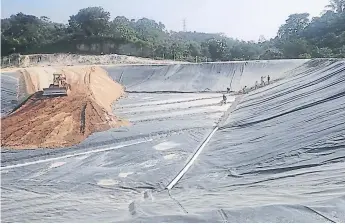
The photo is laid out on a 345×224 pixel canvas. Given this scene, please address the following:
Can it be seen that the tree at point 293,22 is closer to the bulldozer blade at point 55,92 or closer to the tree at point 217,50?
the tree at point 217,50

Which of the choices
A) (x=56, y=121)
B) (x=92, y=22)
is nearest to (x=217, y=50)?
(x=92, y=22)

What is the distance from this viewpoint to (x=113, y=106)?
1767cm

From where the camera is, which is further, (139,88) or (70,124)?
(139,88)

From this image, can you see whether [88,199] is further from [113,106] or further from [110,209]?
[113,106]

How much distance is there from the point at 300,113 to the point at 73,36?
110 feet

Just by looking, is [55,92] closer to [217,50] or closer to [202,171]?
[202,171]

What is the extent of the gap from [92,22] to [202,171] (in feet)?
119

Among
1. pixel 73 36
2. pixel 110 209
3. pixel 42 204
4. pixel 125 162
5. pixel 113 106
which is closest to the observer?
pixel 110 209

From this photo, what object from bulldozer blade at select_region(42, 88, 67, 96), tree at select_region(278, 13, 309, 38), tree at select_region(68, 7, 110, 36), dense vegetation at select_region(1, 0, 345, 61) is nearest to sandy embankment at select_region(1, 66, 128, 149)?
bulldozer blade at select_region(42, 88, 67, 96)

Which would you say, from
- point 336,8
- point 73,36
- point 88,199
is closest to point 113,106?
point 88,199

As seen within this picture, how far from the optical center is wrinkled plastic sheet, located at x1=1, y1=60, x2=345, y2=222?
4.45 metres

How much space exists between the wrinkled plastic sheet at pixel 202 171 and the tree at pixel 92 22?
97.9 feet

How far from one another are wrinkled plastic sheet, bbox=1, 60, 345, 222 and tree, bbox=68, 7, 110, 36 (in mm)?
29852

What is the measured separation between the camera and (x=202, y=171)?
25.0ft
